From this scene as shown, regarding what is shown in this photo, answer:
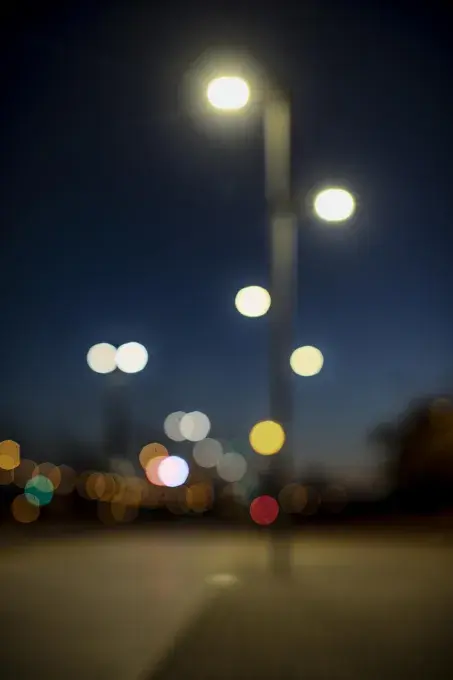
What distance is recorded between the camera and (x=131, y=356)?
25531 millimetres

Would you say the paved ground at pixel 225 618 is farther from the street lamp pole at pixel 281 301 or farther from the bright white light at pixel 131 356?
the bright white light at pixel 131 356

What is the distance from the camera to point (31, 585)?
1498cm

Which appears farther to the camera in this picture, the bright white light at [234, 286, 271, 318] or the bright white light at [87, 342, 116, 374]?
the bright white light at [87, 342, 116, 374]

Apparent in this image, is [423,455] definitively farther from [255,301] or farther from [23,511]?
[255,301]

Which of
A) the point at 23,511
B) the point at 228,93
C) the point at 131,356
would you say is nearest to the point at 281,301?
the point at 228,93

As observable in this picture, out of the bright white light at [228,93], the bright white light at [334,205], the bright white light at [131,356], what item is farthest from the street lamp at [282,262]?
the bright white light at [131,356]

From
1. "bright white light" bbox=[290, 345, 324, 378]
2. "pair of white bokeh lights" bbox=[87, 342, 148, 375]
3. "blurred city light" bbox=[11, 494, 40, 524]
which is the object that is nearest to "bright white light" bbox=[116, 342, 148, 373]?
"pair of white bokeh lights" bbox=[87, 342, 148, 375]

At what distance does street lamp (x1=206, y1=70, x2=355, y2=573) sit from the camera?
13.5 meters

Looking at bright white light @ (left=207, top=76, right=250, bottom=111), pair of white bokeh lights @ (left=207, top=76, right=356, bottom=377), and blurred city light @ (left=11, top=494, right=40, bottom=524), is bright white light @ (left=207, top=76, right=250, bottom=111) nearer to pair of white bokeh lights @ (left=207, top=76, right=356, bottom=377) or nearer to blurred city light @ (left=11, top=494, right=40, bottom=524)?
pair of white bokeh lights @ (left=207, top=76, right=356, bottom=377)

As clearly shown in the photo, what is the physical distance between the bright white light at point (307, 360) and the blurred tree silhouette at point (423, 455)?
28790mm

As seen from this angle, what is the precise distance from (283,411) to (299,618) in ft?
13.0

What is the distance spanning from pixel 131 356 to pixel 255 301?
10.7m

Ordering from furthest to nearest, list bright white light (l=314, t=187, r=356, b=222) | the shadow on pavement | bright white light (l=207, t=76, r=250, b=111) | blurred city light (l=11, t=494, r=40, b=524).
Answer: blurred city light (l=11, t=494, r=40, b=524) → bright white light (l=314, t=187, r=356, b=222) → bright white light (l=207, t=76, r=250, b=111) → the shadow on pavement

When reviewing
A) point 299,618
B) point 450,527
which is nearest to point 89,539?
point 450,527
